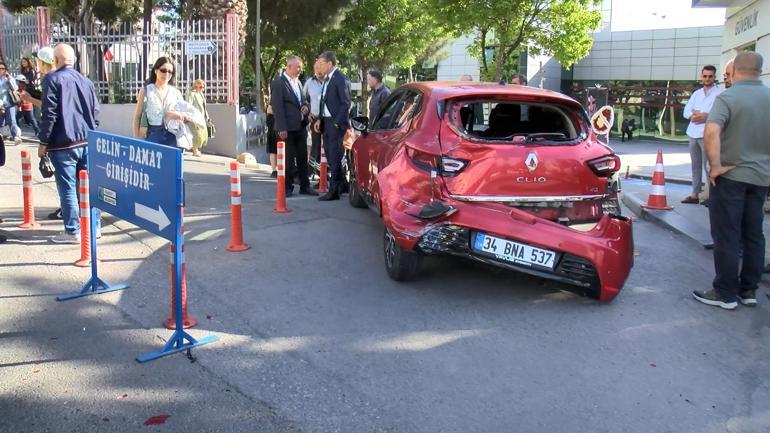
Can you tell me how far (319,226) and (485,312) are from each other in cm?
298

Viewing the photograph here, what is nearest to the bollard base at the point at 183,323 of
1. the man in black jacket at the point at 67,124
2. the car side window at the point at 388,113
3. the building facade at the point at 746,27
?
the man in black jacket at the point at 67,124

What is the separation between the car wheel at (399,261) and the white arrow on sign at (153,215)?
6.12ft

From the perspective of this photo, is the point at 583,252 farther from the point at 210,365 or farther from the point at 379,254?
the point at 210,365

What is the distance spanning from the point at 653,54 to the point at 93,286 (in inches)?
1798

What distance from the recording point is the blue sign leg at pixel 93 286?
4.99m

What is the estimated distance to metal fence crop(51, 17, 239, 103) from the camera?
14070mm

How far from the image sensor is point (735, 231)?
5.07 metres

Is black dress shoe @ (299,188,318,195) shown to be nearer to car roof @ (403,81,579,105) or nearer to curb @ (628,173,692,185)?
car roof @ (403,81,579,105)

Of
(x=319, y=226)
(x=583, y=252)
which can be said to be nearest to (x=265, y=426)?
(x=583, y=252)

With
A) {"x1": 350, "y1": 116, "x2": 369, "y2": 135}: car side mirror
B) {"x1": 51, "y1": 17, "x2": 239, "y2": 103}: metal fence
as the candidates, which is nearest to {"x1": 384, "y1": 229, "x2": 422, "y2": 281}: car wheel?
{"x1": 350, "y1": 116, "x2": 369, "y2": 135}: car side mirror

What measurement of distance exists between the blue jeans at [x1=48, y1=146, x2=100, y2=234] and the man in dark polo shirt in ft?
18.1

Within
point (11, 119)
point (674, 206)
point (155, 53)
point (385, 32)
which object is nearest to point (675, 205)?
point (674, 206)

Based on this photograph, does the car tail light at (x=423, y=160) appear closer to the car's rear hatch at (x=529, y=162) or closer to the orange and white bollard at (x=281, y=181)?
the car's rear hatch at (x=529, y=162)

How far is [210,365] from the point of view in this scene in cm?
393
